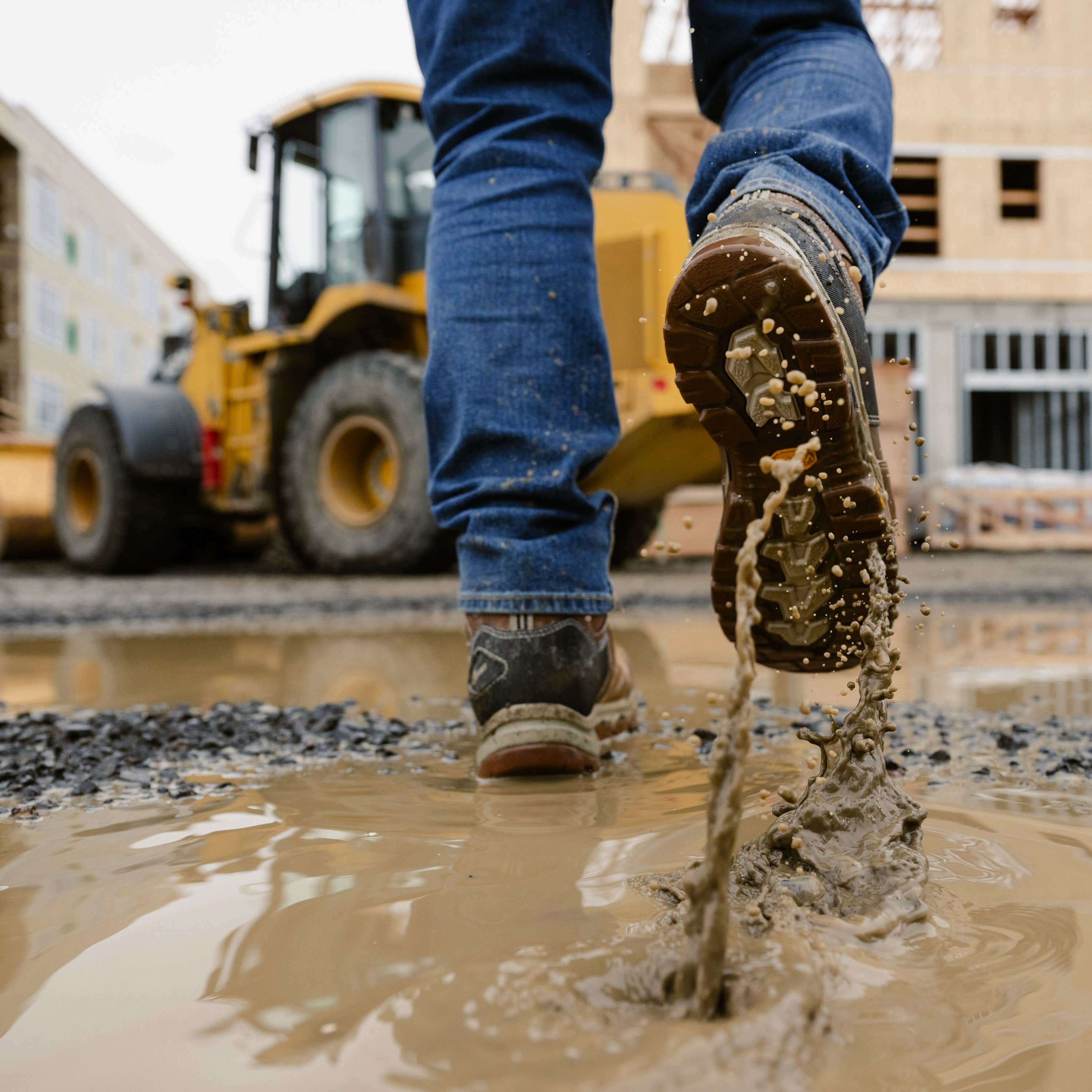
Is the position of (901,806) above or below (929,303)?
below

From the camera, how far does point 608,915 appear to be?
0.62 metres

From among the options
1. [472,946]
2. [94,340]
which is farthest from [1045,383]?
[94,340]

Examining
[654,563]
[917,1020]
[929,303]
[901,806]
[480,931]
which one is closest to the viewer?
[917,1020]

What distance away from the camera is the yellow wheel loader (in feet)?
13.8

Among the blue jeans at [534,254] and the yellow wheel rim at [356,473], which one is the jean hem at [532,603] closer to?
the blue jeans at [534,254]

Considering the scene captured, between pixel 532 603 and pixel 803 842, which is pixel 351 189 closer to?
pixel 532 603

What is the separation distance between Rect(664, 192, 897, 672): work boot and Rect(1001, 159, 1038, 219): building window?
14801 millimetres

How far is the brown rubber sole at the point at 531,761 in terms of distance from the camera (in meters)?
1.05

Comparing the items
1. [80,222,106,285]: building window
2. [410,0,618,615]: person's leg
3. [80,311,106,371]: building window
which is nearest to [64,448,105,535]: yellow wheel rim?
[410,0,618,615]: person's leg

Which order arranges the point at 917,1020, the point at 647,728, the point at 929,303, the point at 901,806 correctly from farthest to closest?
the point at 929,303 < the point at 647,728 < the point at 901,806 < the point at 917,1020

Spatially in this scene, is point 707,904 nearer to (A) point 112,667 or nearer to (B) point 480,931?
(B) point 480,931

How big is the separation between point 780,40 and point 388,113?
4.39 meters

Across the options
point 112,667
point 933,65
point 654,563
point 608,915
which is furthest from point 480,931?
point 933,65

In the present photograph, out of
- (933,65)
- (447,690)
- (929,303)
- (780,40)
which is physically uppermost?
(933,65)
